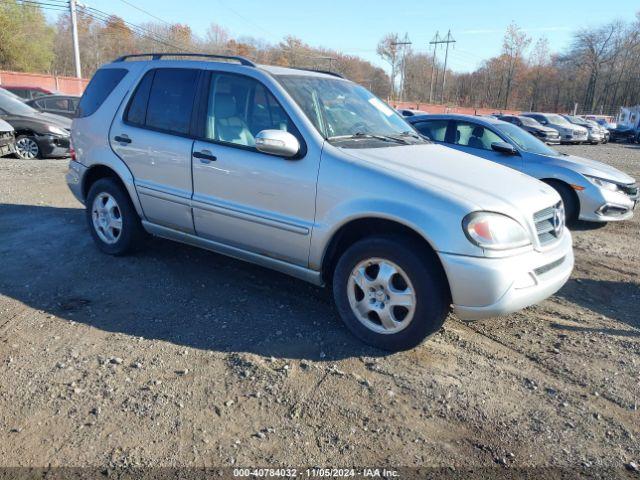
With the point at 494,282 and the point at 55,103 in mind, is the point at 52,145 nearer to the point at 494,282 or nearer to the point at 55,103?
the point at 55,103

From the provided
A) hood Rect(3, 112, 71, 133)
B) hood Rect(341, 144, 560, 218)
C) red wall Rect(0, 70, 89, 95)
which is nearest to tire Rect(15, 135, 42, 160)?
hood Rect(3, 112, 71, 133)

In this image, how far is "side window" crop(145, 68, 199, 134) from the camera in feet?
14.6

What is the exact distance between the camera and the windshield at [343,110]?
12.9 feet

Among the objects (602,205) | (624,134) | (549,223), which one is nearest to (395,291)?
(549,223)

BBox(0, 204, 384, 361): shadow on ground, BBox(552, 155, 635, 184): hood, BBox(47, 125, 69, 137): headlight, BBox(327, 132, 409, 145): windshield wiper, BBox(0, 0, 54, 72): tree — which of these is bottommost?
BBox(0, 204, 384, 361): shadow on ground

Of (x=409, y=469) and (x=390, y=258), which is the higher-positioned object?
(x=390, y=258)

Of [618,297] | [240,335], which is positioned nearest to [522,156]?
[618,297]

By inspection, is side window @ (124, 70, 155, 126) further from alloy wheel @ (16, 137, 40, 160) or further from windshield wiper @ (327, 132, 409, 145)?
alloy wheel @ (16, 137, 40, 160)

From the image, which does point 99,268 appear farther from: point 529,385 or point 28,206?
point 529,385

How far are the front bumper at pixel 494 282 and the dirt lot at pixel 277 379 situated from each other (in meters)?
0.46

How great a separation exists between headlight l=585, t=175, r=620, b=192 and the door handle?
18.3 feet

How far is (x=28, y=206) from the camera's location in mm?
7223

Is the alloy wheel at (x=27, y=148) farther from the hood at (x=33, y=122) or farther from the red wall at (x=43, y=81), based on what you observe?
the red wall at (x=43, y=81)

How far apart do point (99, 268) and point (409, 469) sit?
3.63 metres
